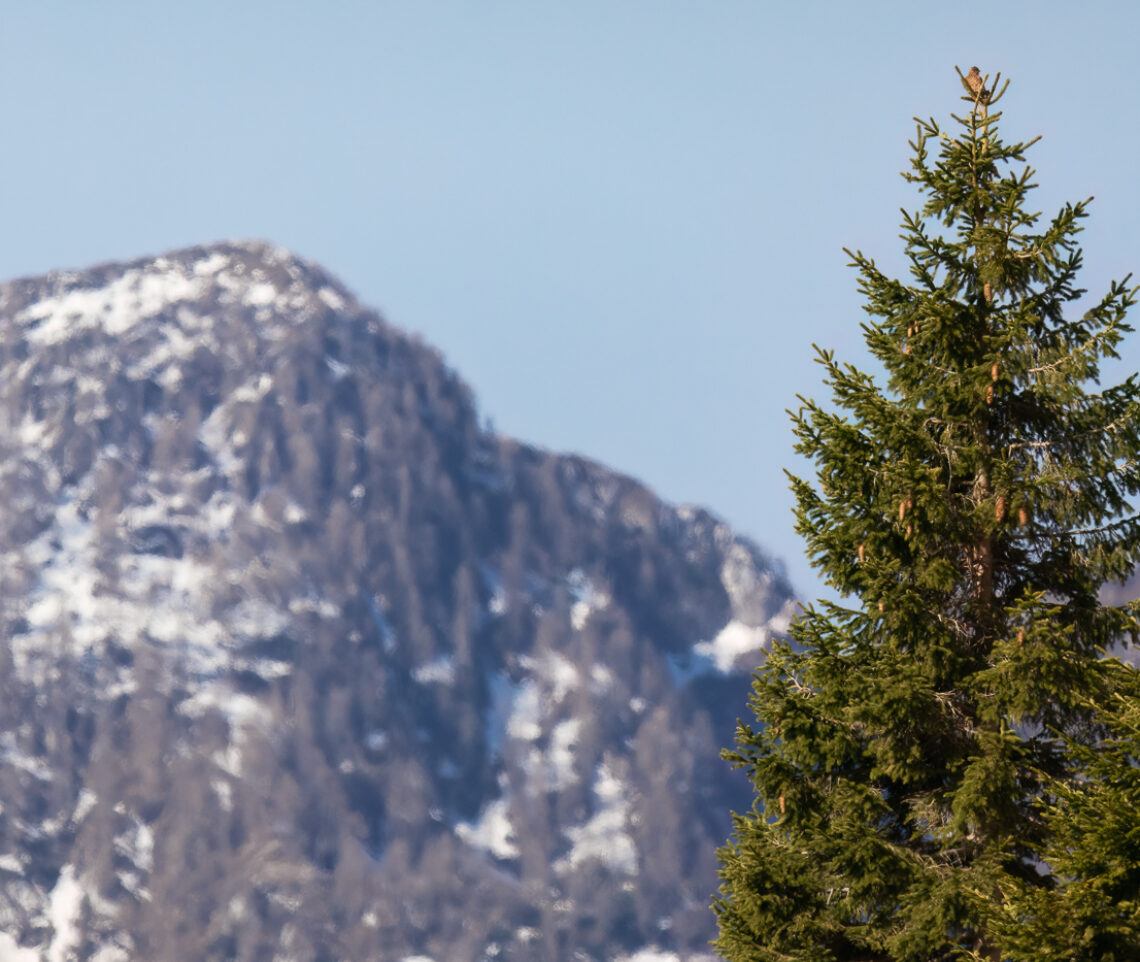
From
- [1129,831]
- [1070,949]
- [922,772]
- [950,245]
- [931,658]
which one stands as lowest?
[1070,949]

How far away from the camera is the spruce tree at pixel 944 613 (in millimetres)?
21328

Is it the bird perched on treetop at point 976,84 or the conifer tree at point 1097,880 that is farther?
the bird perched on treetop at point 976,84

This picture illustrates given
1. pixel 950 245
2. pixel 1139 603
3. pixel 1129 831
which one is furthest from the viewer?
pixel 950 245

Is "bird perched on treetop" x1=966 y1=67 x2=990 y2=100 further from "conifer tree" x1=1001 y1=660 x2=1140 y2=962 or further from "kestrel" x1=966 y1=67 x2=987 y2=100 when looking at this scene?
"conifer tree" x1=1001 y1=660 x2=1140 y2=962

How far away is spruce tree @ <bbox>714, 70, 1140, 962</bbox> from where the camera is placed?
21328mm

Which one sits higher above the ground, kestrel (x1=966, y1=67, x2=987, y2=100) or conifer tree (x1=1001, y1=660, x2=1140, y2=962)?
kestrel (x1=966, y1=67, x2=987, y2=100)

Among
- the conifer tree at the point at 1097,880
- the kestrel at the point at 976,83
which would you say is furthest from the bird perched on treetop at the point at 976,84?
the conifer tree at the point at 1097,880

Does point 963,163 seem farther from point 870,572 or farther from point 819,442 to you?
point 870,572

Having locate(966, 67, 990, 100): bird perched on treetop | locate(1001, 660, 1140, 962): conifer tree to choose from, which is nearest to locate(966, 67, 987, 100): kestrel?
locate(966, 67, 990, 100): bird perched on treetop

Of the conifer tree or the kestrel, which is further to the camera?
the kestrel

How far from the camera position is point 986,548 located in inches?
891

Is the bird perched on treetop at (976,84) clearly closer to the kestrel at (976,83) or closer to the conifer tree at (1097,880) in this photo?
the kestrel at (976,83)

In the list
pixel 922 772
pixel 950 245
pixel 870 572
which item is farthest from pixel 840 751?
pixel 950 245

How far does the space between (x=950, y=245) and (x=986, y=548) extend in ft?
15.0
